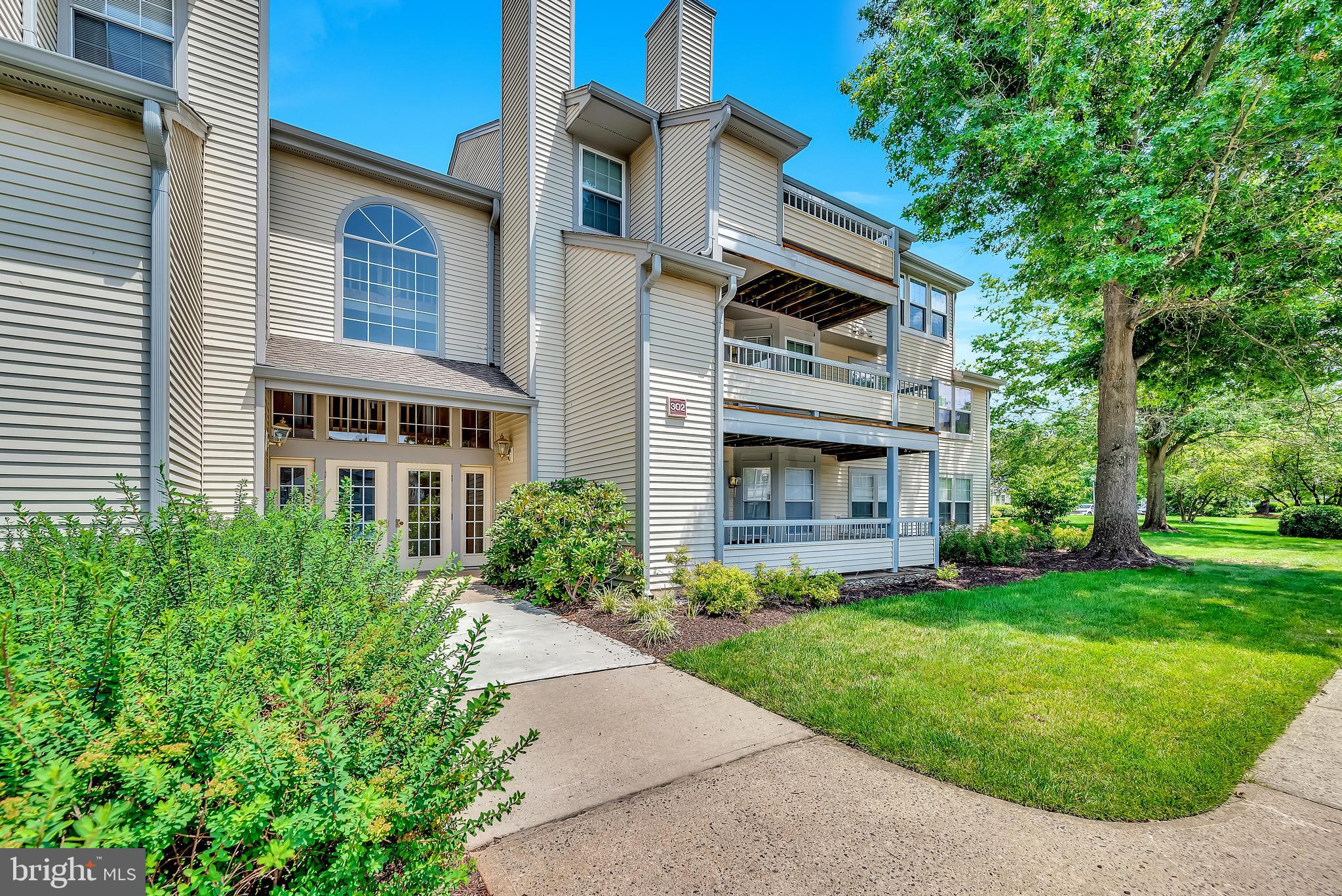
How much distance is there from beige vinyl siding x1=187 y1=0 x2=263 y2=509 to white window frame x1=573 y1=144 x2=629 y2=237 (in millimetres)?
5294

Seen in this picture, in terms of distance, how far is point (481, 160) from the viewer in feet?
42.2

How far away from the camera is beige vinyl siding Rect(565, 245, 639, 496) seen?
8.73 meters

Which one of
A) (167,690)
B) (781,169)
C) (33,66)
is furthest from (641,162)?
(167,690)

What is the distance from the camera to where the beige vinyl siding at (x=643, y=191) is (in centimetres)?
1114

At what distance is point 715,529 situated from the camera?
358 inches

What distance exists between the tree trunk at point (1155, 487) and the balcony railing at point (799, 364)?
51.9ft

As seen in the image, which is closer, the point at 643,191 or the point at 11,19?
the point at 11,19

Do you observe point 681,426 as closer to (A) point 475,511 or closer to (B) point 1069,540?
(A) point 475,511

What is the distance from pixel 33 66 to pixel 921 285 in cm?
1775

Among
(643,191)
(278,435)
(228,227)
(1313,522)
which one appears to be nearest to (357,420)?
(278,435)

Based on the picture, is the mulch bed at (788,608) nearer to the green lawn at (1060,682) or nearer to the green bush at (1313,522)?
the green lawn at (1060,682)

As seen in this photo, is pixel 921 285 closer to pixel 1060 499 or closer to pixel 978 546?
pixel 978 546

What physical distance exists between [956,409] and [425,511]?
16.0 meters
